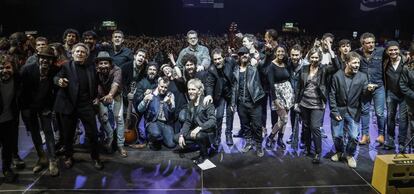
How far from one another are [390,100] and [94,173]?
4.78m

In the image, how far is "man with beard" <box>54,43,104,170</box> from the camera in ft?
16.1

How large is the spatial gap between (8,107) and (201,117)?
8.53ft

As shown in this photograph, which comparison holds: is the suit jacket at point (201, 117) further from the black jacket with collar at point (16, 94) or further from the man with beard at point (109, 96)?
the black jacket with collar at point (16, 94)

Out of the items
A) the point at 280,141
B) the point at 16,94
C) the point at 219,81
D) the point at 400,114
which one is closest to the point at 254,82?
the point at 219,81

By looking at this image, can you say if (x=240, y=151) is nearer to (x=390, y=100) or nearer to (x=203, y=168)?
(x=203, y=168)

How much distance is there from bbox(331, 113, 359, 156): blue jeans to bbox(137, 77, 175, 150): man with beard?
258 centimetres

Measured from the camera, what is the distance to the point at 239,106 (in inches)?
236

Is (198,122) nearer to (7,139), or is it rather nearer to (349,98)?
(349,98)

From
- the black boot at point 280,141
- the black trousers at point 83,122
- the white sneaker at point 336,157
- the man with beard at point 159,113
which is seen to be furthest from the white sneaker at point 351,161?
the black trousers at point 83,122

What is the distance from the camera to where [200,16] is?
26.2 meters

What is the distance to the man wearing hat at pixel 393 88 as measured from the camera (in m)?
5.77

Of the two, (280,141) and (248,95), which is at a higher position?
(248,95)

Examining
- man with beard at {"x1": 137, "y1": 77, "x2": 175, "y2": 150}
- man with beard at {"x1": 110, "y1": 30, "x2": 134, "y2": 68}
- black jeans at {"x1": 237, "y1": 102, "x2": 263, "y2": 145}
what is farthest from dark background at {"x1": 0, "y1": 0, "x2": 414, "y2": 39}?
black jeans at {"x1": 237, "y1": 102, "x2": 263, "y2": 145}

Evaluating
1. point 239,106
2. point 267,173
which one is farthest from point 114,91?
point 267,173
